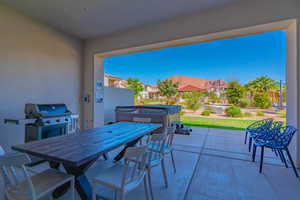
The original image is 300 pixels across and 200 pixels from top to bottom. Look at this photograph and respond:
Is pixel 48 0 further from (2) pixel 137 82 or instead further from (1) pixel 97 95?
(2) pixel 137 82

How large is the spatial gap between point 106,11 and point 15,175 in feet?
11.6

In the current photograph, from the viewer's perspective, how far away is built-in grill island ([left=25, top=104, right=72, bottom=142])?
2943mm

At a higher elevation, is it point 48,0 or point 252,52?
point 252,52

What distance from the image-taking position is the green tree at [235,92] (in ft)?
30.5

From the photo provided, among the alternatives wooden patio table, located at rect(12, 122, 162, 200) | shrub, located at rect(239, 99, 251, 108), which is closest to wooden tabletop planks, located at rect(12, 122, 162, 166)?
wooden patio table, located at rect(12, 122, 162, 200)

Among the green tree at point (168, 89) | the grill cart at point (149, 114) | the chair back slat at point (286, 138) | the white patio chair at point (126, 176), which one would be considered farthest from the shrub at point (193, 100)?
the white patio chair at point (126, 176)

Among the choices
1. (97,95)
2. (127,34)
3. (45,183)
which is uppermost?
→ (127,34)

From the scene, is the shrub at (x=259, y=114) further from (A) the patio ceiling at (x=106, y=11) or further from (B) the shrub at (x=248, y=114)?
(A) the patio ceiling at (x=106, y=11)

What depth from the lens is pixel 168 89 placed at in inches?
455

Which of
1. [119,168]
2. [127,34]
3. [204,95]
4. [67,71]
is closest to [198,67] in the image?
[204,95]

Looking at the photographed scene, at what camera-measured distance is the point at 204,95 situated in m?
10.2

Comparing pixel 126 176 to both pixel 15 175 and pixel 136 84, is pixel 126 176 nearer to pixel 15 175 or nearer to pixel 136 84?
pixel 15 175

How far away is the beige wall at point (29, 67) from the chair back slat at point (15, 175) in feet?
9.03

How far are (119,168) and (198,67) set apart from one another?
10469mm
